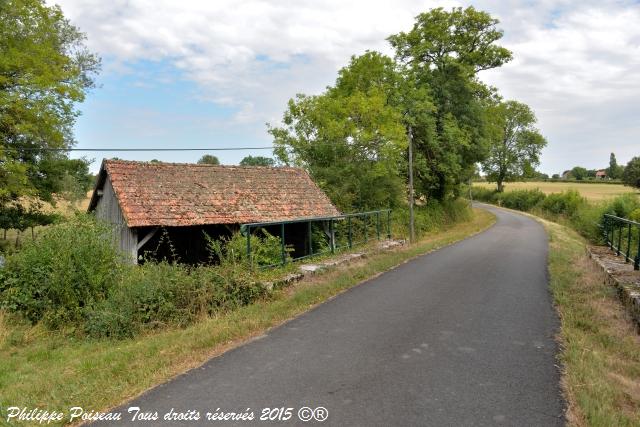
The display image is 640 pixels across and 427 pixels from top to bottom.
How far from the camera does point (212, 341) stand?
5.91 m

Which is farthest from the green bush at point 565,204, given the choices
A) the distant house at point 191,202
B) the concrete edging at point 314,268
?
the concrete edging at point 314,268

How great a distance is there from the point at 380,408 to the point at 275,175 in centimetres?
1590

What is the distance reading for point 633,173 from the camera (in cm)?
5225

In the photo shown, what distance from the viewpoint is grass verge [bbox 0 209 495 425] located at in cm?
452

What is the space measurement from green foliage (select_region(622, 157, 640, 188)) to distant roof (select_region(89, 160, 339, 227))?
4865cm

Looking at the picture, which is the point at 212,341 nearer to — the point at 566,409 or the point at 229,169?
the point at 566,409

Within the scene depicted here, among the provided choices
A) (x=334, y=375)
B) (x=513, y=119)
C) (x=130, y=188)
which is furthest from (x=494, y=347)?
(x=513, y=119)

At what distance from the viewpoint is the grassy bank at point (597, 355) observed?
3.84 metres

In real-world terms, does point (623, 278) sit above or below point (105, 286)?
above

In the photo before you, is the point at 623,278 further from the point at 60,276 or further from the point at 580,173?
the point at 580,173

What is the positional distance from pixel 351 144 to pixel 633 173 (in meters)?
46.1

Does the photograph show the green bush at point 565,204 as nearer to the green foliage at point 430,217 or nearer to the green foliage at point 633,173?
the green foliage at point 430,217

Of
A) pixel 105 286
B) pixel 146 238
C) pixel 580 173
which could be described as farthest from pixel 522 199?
pixel 580 173

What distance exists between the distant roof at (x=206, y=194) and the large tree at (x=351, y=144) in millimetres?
4653
